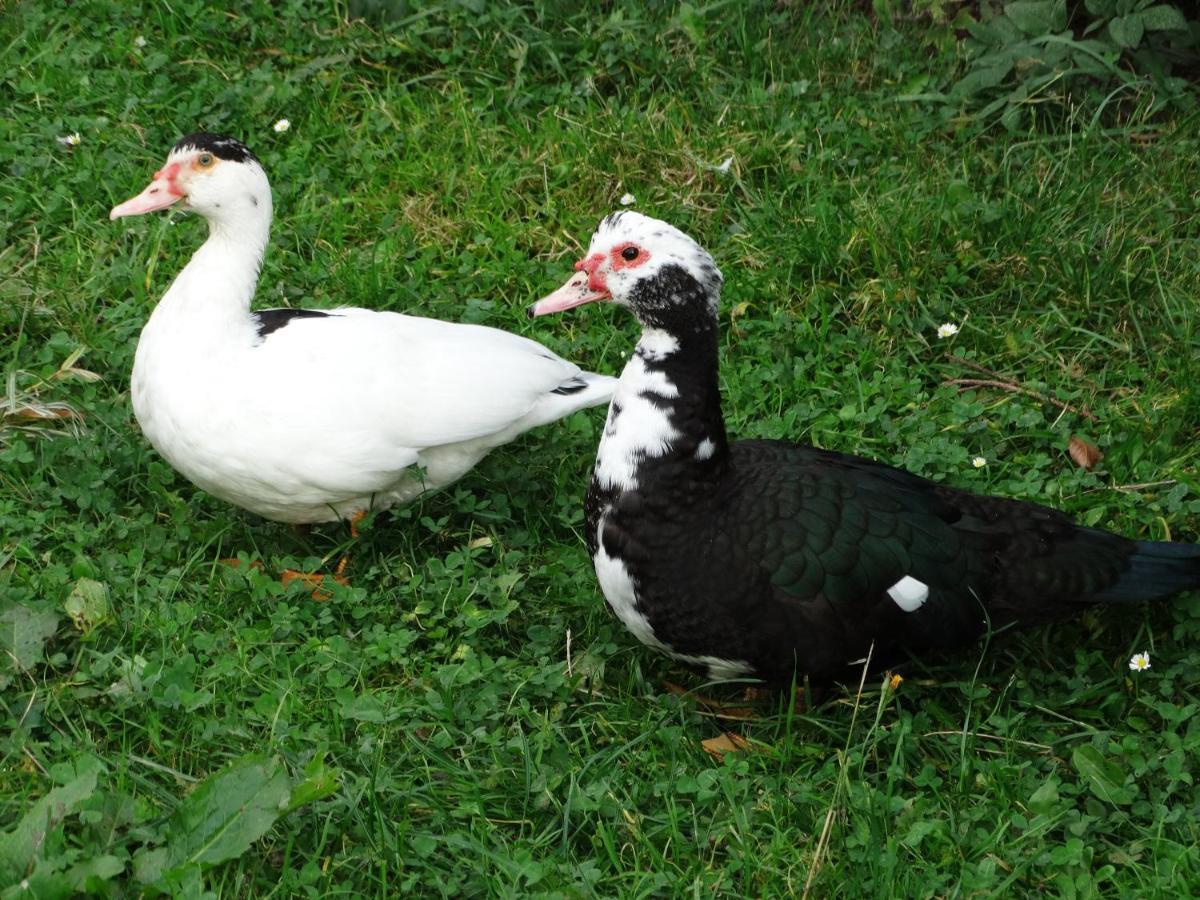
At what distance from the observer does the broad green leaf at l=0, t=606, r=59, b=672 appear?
10.4 ft

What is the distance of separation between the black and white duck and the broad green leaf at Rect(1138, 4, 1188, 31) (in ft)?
7.21

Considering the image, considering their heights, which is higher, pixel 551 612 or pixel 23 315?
pixel 23 315

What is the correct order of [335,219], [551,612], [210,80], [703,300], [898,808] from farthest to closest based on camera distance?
1. [210,80]
2. [335,219]
3. [551,612]
4. [703,300]
5. [898,808]

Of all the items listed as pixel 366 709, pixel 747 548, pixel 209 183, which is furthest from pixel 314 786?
pixel 209 183

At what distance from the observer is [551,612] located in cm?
365

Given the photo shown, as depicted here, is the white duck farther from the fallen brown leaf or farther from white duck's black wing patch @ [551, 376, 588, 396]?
the fallen brown leaf

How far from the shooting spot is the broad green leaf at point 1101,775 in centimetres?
307

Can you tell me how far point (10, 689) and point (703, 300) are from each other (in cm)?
181

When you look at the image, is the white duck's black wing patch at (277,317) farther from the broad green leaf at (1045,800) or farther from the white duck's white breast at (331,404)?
the broad green leaf at (1045,800)

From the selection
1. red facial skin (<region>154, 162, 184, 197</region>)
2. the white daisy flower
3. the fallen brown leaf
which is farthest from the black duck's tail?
red facial skin (<region>154, 162, 184, 197</region>)

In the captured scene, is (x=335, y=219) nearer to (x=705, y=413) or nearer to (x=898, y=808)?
(x=705, y=413)

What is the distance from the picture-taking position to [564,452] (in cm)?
416

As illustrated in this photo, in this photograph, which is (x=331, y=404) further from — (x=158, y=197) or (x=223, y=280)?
(x=158, y=197)

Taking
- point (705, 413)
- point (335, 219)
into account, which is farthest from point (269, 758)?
point (335, 219)
